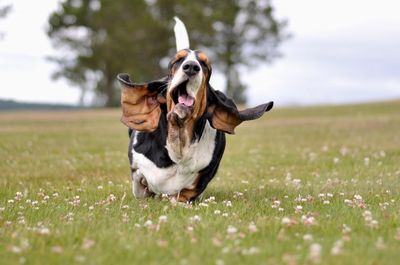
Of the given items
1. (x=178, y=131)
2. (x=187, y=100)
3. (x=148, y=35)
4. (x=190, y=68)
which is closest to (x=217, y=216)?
(x=178, y=131)

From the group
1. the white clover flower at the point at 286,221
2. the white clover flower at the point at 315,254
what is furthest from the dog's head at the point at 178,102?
the white clover flower at the point at 315,254

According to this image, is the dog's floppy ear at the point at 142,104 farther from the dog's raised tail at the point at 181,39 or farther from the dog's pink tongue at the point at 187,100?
the dog's raised tail at the point at 181,39

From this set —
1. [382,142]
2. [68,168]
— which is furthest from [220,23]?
[68,168]

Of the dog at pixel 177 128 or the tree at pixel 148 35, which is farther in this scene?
the tree at pixel 148 35

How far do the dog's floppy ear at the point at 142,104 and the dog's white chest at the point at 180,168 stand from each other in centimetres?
40

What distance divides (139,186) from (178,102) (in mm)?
1411

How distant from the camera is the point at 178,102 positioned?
649cm

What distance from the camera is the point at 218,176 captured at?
10.5m

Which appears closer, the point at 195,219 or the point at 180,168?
the point at 195,219

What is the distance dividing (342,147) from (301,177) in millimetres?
5556

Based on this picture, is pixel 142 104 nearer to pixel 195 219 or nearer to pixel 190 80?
pixel 190 80

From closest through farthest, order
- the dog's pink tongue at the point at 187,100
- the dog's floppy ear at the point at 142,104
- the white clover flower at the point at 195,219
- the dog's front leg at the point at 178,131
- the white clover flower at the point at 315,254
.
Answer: the white clover flower at the point at 315,254, the white clover flower at the point at 195,219, the dog's front leg at the point at 178,131, the dog's pink tongue at the point at 187,100, the dog's floppy ear at the point at 142,104

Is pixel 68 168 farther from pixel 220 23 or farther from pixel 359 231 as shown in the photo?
pixel 220 23

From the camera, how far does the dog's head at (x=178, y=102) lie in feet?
21.2
